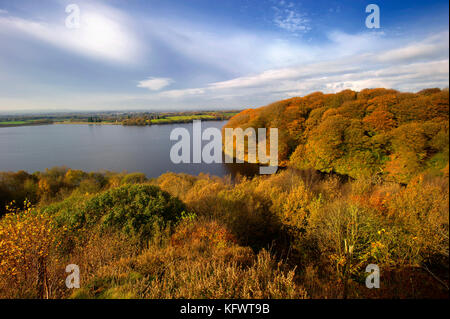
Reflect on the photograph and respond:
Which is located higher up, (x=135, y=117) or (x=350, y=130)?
(x=135, y=117)

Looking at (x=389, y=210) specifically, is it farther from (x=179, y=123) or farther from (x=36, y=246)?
(x=179, y=123)

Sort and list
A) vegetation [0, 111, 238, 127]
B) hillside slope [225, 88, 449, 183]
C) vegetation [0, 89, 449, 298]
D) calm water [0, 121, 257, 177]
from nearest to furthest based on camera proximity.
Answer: vegetation [0, 89, 449, 298]
hillside slope [225, 88, 449, 183]
calm water [0, 121, 257, 177]
vegetation [0, 111, 238, 127]

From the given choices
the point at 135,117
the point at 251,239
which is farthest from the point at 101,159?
the point at 135,117

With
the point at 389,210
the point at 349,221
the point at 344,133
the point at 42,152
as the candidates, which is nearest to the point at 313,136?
the point at 344,133

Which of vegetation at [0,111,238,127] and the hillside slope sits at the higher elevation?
vegetation at [0,111,238,127]

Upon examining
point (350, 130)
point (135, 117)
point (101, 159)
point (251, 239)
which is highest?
point (135, 117)

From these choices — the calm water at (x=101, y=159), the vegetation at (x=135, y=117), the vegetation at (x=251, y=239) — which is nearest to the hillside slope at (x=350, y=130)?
the vegetation at (x=251, y=239)

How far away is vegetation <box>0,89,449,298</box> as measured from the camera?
3.19 m

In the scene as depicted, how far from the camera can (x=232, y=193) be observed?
9.94 metres

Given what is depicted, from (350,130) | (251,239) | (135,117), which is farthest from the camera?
(135,117)

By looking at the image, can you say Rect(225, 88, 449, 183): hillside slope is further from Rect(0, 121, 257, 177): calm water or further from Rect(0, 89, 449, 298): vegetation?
Rect(0, 121, 257, 177): calm water

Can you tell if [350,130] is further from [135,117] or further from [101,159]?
[135,117]

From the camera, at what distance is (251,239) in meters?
8.44

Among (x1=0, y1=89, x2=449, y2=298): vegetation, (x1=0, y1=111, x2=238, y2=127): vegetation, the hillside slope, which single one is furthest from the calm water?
(x1=0, y1=89, x2=449, y2=298): vegetation
